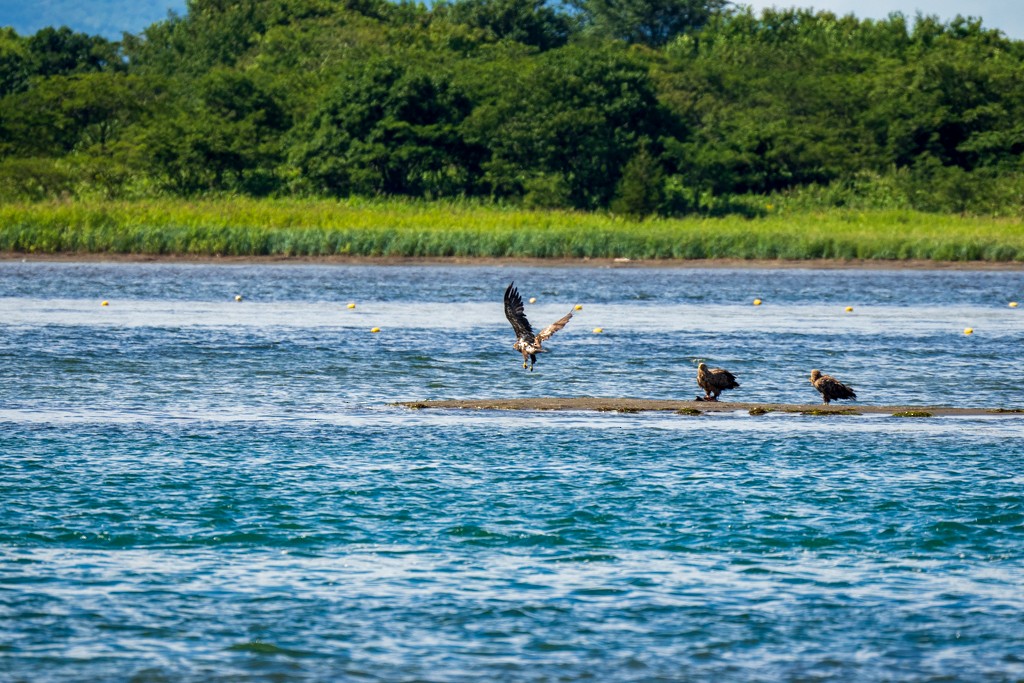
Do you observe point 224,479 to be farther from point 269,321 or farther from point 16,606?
point 269,321

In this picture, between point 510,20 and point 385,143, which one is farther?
point 510,20

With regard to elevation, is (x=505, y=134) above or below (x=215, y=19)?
below

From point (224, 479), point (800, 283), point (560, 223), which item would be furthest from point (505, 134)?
point (224, 479)

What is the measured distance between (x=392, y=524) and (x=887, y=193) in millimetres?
61648

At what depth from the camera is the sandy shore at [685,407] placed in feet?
69.7

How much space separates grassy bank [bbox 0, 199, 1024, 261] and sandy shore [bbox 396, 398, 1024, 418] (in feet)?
120

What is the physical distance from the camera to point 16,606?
37.4 feet

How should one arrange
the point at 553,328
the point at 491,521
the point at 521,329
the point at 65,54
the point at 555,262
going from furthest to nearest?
the point at 65,54
the point at 555,262
the point at 521,329
the point at 553,328
the point at 491,521

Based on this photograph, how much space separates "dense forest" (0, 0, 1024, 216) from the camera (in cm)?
7075

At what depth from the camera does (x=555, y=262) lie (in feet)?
191

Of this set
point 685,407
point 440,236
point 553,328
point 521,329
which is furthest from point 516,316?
point 440,236

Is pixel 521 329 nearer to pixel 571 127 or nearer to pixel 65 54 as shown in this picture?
pixel 571 127

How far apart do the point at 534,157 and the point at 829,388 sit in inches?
2077

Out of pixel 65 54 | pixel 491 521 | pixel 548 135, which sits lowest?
pixel 491 521
